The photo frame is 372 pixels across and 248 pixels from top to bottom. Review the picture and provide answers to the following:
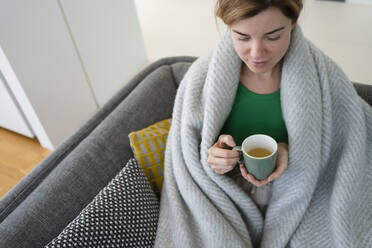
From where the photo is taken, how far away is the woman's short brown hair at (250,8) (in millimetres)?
750

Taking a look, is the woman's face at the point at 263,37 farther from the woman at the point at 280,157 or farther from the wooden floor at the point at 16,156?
the wooden floor at the point at 16,156

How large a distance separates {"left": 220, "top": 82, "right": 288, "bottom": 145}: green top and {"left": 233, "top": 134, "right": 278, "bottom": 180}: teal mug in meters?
0.19

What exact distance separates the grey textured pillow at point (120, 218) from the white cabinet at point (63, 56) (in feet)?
3.37

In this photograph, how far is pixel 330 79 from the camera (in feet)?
3.20

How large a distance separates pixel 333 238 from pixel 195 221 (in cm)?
45

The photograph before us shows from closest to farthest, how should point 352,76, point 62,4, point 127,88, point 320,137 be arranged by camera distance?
point 320,137
point 127,88
point 62,4
point 352,76

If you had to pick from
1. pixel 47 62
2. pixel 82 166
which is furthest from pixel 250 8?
pixel 47 62

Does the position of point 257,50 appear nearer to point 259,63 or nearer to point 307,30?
point 259,63

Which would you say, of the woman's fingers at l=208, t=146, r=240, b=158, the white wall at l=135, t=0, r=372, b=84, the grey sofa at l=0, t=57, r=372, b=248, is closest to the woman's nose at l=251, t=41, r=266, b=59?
the woman's fingers at l=208, t=146, r=240, b=158

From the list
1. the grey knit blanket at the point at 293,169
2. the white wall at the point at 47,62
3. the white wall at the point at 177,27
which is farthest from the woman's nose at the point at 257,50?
the white wall at the point at 177,27

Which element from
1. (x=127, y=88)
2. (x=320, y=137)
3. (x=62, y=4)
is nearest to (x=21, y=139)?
(x=62, y=4)

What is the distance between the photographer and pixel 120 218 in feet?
3.28

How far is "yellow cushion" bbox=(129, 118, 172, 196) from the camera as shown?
1226mm

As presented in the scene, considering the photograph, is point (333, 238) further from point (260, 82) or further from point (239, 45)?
point (239, 45)
